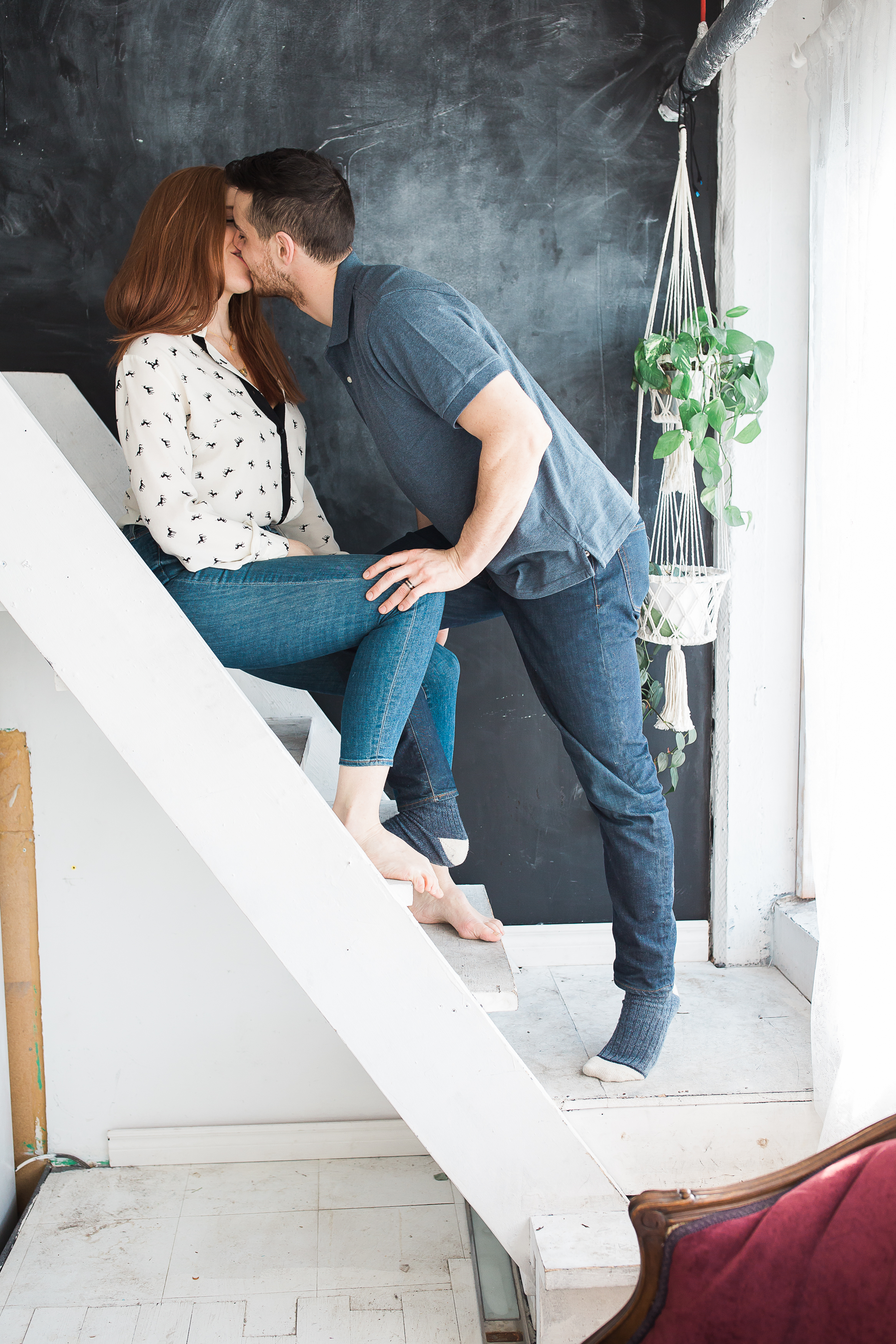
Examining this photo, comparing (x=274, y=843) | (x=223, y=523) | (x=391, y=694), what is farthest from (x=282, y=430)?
(x=274, y=843)

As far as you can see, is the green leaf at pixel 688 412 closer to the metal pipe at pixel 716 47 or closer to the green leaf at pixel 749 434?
the green leaf at pixel 749 434

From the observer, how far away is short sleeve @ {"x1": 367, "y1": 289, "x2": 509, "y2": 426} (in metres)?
1.54

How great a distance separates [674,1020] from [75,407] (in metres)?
2.04

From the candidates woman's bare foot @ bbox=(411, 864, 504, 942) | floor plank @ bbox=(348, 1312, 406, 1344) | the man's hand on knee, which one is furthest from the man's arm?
floor plank @ bbox=(348, 1312, 406, 1344)

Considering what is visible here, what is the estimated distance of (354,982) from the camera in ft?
5.07

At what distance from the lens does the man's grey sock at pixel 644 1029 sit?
6.63 ft

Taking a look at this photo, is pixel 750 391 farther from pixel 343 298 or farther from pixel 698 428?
pixel 343 298

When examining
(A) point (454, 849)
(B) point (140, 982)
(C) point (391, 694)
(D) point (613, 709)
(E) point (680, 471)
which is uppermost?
(E) point (680, 471)

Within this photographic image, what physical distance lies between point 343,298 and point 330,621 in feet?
1.89

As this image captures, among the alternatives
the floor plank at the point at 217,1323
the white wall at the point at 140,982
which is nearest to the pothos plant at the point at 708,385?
the white wall at the point at 140,982

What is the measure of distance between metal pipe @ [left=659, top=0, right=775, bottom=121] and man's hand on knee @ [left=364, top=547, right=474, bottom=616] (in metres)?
1.25

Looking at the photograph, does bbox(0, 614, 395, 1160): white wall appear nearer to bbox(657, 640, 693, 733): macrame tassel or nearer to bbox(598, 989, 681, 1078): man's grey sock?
bbox(598, 989, 681, 1078): man's grey sock

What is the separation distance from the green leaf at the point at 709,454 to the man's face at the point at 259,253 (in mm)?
944

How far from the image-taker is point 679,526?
2.47m
